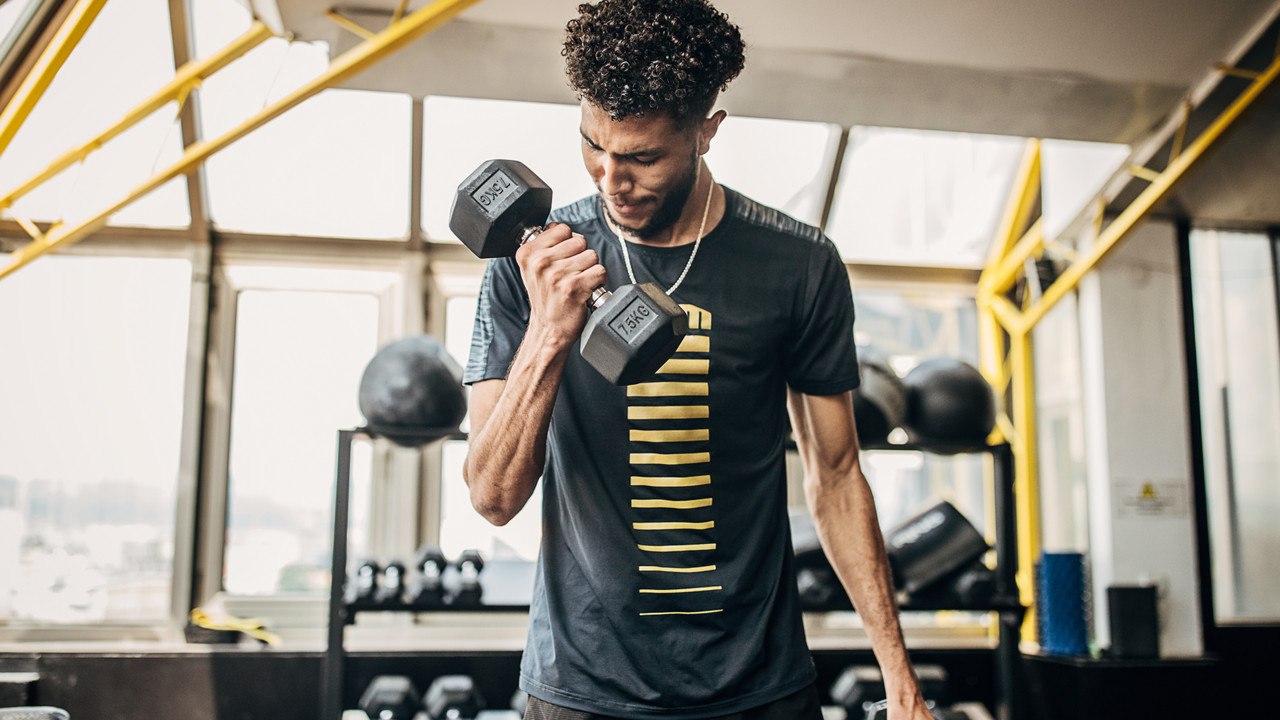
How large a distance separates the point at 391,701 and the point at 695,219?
263 cm

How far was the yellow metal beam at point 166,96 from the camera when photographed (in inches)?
137

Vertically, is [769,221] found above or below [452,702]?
above

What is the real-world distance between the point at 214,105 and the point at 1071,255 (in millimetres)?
4079

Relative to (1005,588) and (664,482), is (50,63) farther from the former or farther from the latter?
(1005,588)

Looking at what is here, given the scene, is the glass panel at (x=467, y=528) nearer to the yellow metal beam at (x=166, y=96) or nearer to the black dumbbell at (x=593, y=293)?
the yellow metal beam at (x=166, y=96)

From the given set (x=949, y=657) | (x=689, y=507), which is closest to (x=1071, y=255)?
(x=949, y=657)

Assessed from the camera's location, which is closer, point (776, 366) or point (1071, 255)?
point (776, 366)

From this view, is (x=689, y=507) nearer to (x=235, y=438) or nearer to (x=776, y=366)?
(x=776, y=366)

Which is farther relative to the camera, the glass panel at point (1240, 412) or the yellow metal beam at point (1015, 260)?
the yellow metal beam at point (1015, 260)

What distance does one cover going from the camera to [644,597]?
3.88 feet

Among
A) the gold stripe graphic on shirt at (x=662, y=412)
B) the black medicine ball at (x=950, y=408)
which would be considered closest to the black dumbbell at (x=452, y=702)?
the black medicine ball at (x=950, y=408)

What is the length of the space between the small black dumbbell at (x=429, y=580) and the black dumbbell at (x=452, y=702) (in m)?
0.34

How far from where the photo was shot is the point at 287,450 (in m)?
4.41

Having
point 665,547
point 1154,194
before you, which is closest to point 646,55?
point 665,547
